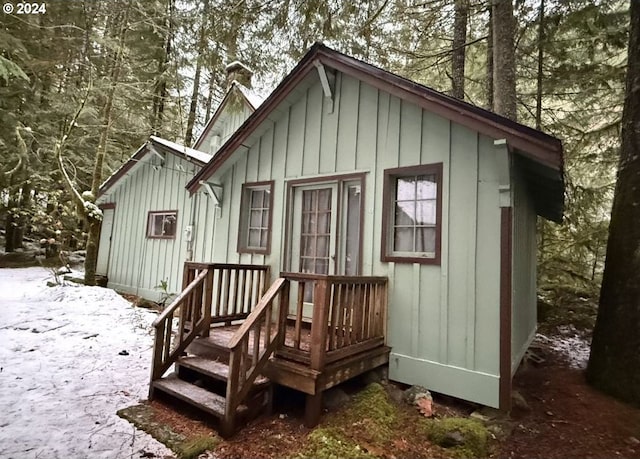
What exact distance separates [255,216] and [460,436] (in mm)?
4285

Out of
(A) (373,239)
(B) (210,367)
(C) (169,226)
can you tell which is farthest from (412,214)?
(C) (169,226)

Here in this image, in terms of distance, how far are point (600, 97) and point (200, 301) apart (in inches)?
354

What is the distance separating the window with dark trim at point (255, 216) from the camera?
19.0ft

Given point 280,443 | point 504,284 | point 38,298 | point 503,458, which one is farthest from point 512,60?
point 38,298

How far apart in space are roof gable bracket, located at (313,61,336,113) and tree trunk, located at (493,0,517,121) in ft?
10.1

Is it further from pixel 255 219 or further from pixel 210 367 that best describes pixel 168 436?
pixel 255 219

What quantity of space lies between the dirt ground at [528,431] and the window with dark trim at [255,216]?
281cm

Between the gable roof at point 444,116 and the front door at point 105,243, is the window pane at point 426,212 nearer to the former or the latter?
the gable roof at point 444,116

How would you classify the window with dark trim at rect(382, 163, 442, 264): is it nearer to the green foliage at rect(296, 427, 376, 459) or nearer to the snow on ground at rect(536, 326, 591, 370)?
the green foliage at rect(296, 427, 376, 459)

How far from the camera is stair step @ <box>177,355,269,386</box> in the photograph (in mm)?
3505

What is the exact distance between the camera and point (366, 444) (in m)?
2.99

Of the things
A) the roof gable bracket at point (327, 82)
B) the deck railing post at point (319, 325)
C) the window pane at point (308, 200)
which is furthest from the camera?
the window pane at point (308, 200)
